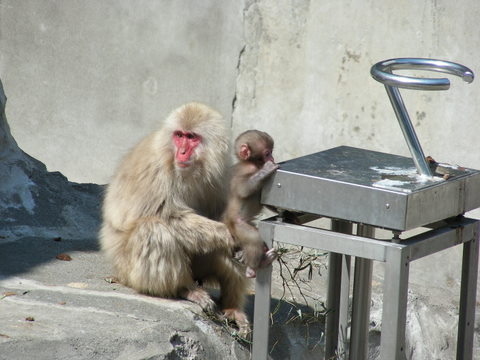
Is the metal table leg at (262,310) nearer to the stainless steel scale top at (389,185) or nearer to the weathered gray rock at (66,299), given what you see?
the stainless steel scale top at (389,185)

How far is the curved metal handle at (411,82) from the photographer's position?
3.29 m

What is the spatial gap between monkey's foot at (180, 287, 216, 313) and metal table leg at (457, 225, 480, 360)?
53.9 inches

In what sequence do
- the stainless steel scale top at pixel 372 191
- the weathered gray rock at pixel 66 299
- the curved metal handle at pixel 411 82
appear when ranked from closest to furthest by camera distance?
the stainless steel scale top at pixel 372 191 → the curved metal handle at pixel 411 82 → the weathered gray rock at pixel 66 299

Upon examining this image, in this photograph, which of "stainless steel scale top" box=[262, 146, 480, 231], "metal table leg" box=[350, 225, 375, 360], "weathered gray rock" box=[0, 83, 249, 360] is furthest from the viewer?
"metal table leg" box=[350, 225, 375, 360]

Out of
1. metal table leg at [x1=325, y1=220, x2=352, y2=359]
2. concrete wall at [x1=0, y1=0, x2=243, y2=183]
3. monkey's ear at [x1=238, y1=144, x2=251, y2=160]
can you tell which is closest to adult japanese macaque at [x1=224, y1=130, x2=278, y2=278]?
monkey's ear at [x1=238, y1=144, x2=251, y2=160]

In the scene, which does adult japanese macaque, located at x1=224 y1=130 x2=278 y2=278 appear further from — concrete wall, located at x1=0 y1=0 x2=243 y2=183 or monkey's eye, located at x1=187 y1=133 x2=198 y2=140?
concrete wall, located at x1=0 y1=0 x2=243 y2=183

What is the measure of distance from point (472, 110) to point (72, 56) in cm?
395

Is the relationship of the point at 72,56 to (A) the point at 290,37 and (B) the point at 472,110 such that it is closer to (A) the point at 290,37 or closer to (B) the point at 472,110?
(A) the point at 290,37

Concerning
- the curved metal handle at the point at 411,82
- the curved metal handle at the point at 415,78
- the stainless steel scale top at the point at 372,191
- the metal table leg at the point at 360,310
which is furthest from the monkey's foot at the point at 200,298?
the curved metal handle at the point at 415,78

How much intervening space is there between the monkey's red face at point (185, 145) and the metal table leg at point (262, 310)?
1.03 m

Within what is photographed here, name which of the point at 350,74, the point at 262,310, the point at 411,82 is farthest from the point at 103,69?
the point at 411,82

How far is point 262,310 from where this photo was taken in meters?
3.57

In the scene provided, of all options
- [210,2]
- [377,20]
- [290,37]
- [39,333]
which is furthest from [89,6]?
[39,333]

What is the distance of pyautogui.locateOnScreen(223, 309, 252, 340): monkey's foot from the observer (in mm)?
4535
